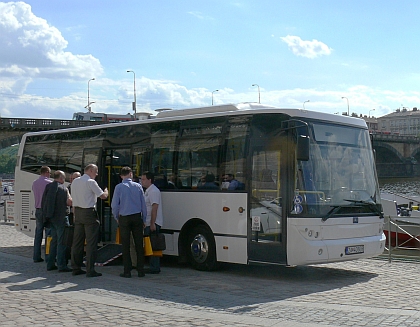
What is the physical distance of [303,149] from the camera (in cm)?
1003

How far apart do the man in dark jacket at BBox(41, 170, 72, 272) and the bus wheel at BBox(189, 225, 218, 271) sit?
7.57ft

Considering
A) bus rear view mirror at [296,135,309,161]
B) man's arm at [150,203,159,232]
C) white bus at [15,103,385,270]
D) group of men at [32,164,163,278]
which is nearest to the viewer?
bus rear view mirror at [296,135,309,161]

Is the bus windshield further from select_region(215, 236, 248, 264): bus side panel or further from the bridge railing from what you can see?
the bridge railing

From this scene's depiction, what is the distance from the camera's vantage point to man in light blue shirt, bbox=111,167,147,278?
34.8ft

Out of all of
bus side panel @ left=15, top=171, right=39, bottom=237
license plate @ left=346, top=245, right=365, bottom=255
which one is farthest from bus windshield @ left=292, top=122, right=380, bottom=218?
bus side panel @ left=15, top=171, right=39, bottom=237

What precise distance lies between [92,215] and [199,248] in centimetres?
215

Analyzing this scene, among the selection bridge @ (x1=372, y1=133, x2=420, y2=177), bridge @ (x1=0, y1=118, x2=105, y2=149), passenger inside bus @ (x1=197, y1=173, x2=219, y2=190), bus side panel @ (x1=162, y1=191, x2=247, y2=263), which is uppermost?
bridge @ (x1=0, y1=118, x2=105, y2=149)

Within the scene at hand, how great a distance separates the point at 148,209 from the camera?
11.5 metres

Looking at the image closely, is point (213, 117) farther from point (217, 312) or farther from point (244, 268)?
point (217, 312)

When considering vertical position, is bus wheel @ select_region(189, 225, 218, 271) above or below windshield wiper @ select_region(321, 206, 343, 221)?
below

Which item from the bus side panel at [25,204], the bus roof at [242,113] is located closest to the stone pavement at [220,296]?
the bus roof at [242,113]

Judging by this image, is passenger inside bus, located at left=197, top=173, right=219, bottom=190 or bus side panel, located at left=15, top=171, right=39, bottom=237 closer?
passenger inside bus, located at left=197, top=173, right=219, bottom=190

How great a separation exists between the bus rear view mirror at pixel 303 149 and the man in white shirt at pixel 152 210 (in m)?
2.78

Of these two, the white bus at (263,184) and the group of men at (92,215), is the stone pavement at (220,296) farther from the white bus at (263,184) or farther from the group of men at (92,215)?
the white bus at (263,184)
